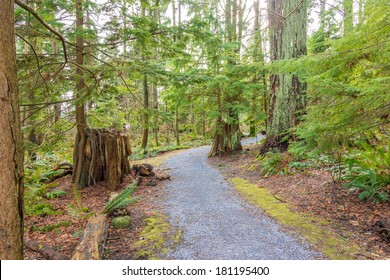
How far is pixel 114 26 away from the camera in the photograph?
6.00m

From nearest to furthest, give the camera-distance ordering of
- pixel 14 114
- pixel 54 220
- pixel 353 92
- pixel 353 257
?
1. pixel 14 114
2. pixel 353 257
3. pixel 353 92
4. pixel 54 220

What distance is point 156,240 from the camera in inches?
134

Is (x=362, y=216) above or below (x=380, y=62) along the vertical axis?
below

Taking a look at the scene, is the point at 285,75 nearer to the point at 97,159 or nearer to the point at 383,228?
the point at 383,228

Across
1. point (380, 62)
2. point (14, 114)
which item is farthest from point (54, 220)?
point (380, 62)

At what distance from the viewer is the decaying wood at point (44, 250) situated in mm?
2994

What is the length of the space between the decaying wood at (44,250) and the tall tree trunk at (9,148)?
3.28 feet

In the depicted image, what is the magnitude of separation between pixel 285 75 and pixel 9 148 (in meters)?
7.31

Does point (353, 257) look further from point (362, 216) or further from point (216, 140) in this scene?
point (216, 140)

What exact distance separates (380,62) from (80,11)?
20.2 ft

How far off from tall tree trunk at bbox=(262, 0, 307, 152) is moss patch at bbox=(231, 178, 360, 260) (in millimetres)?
2454

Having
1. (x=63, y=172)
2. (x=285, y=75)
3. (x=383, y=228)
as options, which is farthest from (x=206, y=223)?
(x=285, y=75)

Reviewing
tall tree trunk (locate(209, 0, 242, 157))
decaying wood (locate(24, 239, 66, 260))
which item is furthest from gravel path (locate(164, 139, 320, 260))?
tall tree trunk (locate(209, 0, 242, 157))

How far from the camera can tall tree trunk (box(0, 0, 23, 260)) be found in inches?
78.4
